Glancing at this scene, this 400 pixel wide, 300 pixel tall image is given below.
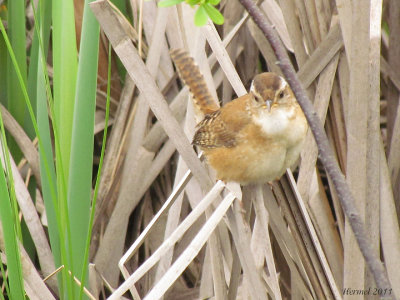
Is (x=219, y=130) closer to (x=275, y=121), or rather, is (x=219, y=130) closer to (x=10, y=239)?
(x=275, y=121)

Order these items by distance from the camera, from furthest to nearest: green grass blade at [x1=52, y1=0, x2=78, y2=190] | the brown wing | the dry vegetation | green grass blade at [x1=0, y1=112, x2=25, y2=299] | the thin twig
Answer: the brown wing, green grass blade at [x1=52, y1=0, x2=78, y2=190], the dry vegetation, green grass blade at [x1=0, y1=112, x2=25, y2=299], the thin twig

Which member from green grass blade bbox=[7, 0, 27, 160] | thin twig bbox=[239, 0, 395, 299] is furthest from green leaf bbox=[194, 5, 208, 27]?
green grass blade bbox=[7, 0, 27, 160]

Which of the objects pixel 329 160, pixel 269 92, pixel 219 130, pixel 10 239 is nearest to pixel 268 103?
pixel 269 92

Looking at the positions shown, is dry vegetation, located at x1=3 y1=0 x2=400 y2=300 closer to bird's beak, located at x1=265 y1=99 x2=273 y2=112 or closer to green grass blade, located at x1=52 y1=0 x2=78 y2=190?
bird's beak, located at x1=265 y1=99 x2=273 y2=112

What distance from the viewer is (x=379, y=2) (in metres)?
2.27

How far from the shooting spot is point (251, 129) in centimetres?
245

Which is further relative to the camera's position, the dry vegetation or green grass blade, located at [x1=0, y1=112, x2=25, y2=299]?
the dry vegetation

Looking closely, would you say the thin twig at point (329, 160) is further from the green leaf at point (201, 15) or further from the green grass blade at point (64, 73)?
the green grass blade at point (64, 73)

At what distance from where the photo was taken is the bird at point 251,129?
7.63 ft

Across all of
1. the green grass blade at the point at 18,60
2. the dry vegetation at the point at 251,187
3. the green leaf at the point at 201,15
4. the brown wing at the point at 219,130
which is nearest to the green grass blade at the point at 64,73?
the dry vegetation at the point at 251,187

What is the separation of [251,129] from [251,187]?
226 mm

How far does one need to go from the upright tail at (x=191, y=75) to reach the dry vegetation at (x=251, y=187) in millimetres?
72

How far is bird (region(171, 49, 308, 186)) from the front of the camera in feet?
7.63

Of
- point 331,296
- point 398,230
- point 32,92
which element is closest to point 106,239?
point 32,92
